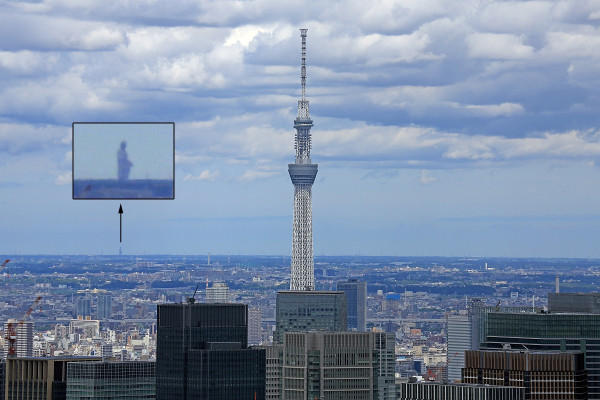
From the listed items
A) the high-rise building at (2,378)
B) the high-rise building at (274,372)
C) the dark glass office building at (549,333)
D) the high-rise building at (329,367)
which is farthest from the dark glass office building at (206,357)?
the dark glass office building at (549,333)

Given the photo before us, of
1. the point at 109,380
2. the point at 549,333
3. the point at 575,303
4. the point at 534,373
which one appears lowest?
the point at 109,380

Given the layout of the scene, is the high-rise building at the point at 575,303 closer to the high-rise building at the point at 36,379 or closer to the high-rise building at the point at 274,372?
the high-rise building at the point at 274,372

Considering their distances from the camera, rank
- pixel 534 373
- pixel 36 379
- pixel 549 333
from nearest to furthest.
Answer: pixel 534 373 < pixel 549 333 < pixel 36 379

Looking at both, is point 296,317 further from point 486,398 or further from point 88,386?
point 486,398

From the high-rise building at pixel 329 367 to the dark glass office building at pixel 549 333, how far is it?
9537mm

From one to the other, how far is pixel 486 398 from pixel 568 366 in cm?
1028

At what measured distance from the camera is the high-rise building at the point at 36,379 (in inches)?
4454

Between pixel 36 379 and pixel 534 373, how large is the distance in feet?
126

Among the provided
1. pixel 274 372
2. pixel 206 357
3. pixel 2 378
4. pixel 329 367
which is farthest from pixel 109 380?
pixel 329 367

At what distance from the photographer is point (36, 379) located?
116 m

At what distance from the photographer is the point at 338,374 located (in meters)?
116

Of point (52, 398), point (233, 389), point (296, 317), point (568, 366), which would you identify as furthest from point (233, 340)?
point (296, 317)

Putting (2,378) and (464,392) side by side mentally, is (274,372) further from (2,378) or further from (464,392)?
(464,392)

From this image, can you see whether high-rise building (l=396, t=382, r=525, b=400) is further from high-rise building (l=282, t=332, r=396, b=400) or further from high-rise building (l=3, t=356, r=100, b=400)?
high-rise building (l=3, t=356, r=100, b=400)
